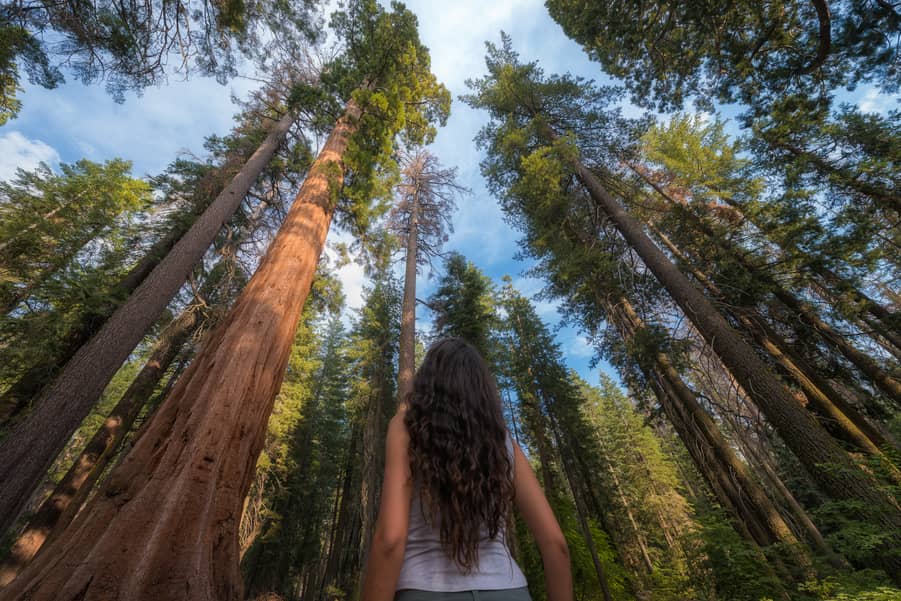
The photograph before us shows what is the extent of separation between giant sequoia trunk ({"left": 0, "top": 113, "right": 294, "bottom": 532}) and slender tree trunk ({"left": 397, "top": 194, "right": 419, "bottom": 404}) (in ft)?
15.6

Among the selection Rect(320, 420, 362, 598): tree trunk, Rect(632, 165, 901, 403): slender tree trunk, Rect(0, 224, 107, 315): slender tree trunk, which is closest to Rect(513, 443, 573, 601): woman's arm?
Rect(632, 165, 901, 403): slender tree trunk

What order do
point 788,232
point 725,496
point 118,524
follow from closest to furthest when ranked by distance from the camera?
point 118,524 < point 725,496 < point 788,232

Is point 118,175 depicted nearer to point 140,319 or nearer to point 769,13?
point 140,319

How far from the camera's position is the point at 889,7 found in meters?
4.99

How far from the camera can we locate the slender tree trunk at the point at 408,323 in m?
7.35

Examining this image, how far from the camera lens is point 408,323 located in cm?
845

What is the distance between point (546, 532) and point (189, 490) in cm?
187

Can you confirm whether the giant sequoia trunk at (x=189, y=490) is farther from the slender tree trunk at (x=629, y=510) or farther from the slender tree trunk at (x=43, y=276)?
the slender tree trunk at (x=629, y=510)

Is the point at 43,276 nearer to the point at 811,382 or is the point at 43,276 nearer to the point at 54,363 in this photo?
the point at 54,363

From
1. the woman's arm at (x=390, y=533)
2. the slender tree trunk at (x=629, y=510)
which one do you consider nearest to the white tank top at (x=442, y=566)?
the woman's arm at (x=390, y=533)

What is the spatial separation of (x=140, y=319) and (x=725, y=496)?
1214 centimetres

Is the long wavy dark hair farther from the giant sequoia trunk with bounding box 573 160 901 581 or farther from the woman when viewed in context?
the giant sequoia trunk with bounding box 573 160 901 581

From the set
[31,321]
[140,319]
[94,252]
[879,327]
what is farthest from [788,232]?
[94,252]

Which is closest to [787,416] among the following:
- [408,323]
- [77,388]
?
[408,323]
